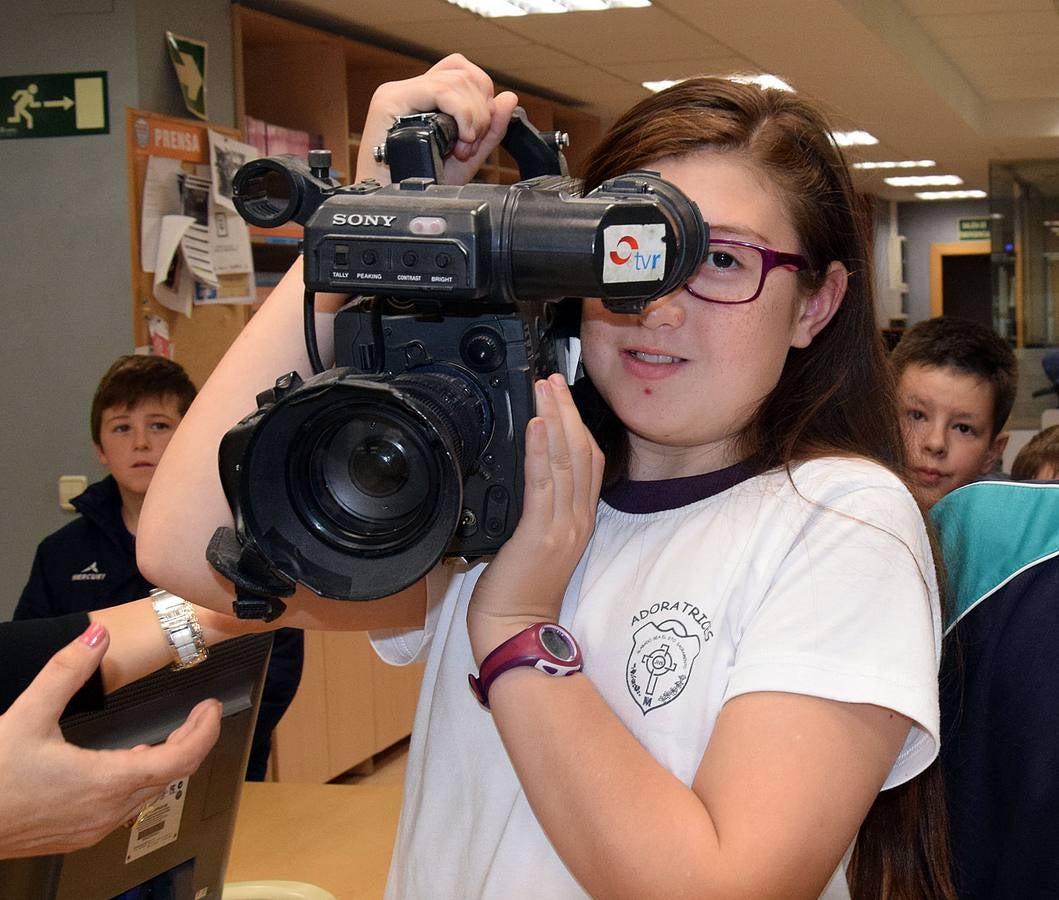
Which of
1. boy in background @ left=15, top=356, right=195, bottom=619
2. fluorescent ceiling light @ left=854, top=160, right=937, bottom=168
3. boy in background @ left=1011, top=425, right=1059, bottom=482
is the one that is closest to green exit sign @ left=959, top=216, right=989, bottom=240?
fluorescent ceiling light @ left=854, top=160, right=937, bottom=168

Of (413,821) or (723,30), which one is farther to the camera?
(723,30)

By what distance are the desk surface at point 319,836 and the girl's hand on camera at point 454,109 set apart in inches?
43.5

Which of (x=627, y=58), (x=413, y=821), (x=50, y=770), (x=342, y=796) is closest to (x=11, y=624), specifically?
(x=50, y=770)

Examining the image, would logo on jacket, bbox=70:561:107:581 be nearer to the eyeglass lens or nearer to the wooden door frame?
the eyeglass lens

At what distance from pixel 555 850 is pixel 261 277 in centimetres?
349

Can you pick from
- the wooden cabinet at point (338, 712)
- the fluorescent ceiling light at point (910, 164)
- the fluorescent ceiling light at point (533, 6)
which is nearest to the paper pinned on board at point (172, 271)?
the wooden cabinet at point (338, 712)

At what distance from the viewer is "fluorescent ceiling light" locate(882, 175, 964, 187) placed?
32.8 ft

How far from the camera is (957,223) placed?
1241 centimetres

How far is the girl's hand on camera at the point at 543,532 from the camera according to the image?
3.00ft

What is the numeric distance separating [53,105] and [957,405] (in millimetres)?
2512

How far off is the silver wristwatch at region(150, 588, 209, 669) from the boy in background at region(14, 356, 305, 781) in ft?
3.42

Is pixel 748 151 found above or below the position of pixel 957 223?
below

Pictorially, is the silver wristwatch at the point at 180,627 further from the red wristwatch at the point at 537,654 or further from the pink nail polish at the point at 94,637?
the red wristwatch at the point at 537,654

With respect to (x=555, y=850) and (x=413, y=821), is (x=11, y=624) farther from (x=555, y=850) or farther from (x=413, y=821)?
(x=555, y=850)
